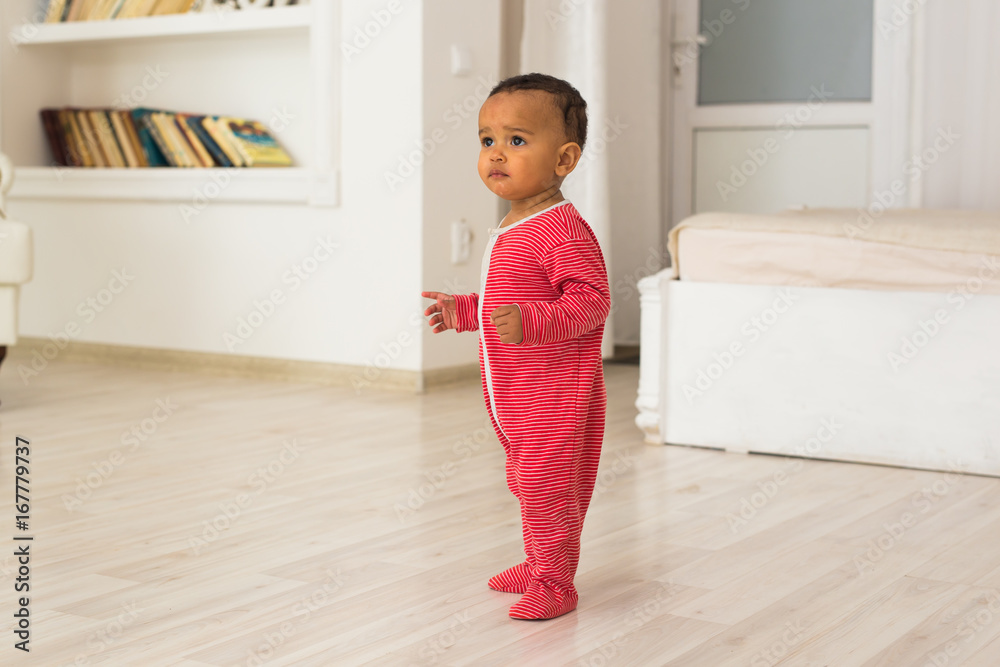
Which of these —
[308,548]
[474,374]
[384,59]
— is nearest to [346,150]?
[384,59]

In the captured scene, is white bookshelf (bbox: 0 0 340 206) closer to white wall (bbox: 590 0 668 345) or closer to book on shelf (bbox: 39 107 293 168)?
book on shelf (bbox: 39 107 293 168)

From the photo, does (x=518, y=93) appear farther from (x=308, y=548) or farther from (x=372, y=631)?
(x=308, y=548)

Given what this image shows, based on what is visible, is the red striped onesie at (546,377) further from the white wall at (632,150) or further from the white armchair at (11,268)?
the white wall at (632,150)

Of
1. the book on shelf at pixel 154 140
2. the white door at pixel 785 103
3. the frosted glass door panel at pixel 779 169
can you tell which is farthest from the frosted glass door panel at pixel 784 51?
the book on shelf at pixel 154 140

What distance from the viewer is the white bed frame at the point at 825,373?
7.72 feet

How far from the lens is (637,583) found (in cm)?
164

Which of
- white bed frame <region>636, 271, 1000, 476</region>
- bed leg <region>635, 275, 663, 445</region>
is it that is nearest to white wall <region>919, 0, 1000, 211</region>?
white bed frame <region>636, 271, 1000, 476</region>

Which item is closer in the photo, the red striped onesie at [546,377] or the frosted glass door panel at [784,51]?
the red striped onesie at [546,377]

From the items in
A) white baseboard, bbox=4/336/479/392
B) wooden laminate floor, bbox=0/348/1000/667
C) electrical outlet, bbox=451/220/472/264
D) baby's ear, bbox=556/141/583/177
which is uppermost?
baby's ear, bbox=556/141/583/177

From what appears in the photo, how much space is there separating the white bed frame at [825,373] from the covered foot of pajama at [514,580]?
3.65ft

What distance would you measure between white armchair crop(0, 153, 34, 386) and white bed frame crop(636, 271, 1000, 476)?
1740 millimetres

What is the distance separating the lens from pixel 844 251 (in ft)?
7.97

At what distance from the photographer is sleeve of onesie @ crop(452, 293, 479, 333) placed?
1521mm

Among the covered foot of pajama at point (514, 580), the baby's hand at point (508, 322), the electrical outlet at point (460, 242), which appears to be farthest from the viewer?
the electrical outlet at point (460, 242)
